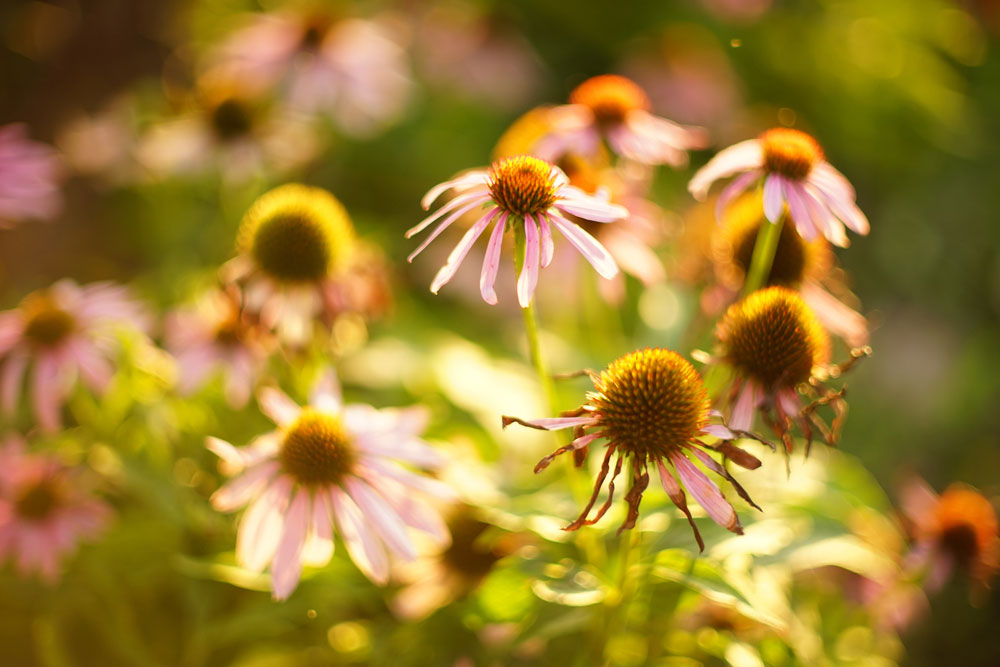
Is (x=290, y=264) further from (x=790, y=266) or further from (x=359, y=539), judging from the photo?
(x=790, y=266)

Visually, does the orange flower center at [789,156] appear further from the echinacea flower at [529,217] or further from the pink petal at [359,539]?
the pink petal at [359,539]

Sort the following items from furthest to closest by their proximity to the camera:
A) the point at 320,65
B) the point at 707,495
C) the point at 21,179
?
1. the point at 320,65
2. the point at 21,179
3. the point at 707,495

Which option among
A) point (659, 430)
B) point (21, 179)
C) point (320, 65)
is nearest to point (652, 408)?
point (659, 430)

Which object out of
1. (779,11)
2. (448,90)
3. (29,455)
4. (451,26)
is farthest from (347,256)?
(779,11)

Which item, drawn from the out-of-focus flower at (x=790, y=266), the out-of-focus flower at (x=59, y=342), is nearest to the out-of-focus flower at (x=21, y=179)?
the out-of-focus flower at (x=59, y=342)

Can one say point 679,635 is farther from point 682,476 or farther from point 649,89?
point 649,89

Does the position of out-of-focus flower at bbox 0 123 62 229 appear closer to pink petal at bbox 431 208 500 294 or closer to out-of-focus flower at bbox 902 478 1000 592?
pink petal at bbox 431 208 500 294
